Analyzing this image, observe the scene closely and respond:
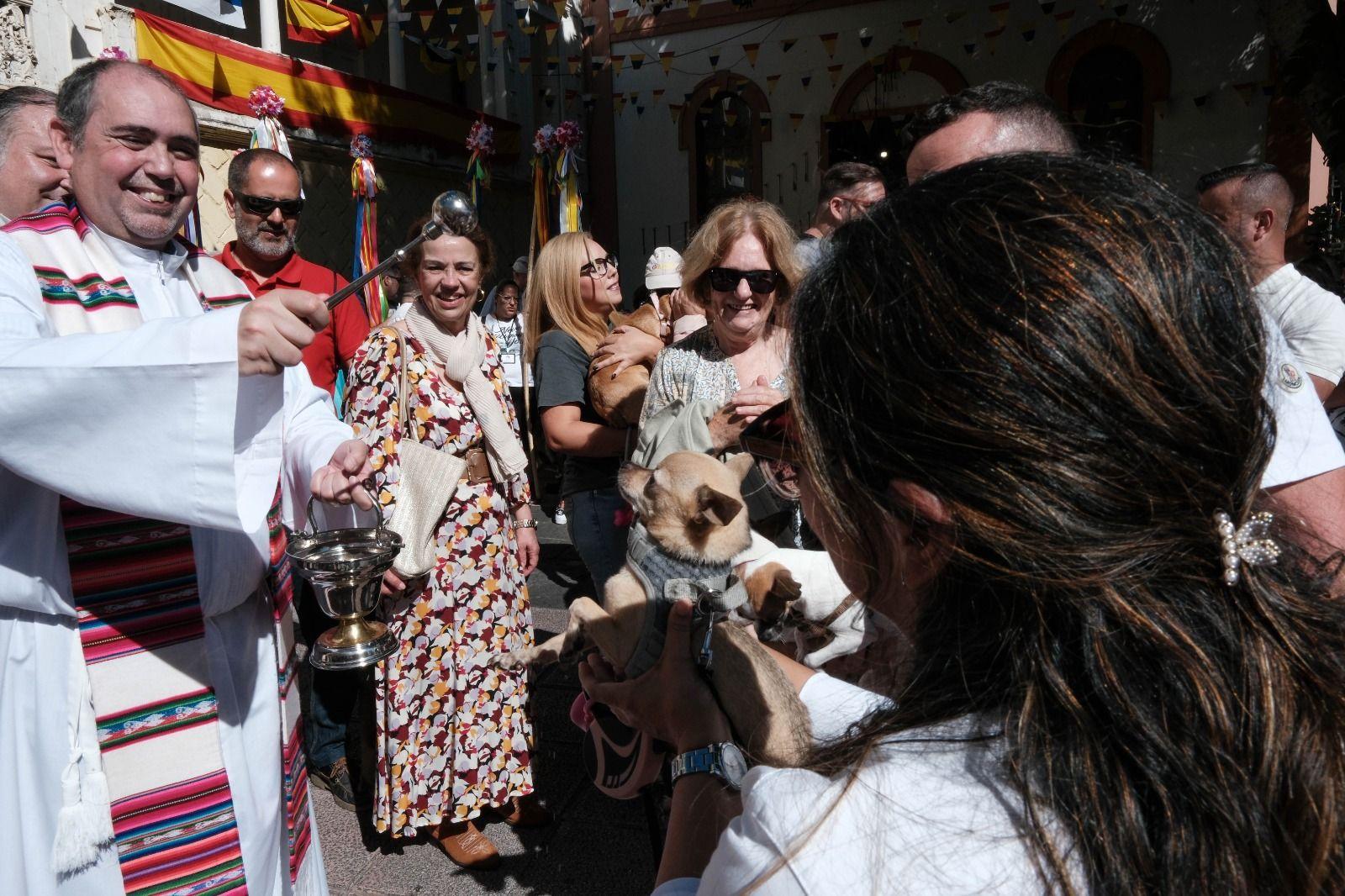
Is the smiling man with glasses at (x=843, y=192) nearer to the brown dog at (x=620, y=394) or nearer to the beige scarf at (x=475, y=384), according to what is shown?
the brown dog at (x=620, y=394)

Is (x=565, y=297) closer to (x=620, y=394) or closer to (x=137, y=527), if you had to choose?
(x=620, y=394)

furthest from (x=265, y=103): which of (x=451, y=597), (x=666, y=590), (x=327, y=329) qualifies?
(x=666, y=590)

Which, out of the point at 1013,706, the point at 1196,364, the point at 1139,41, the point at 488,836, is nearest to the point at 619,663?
the point at 1013,706

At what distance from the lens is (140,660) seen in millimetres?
1874

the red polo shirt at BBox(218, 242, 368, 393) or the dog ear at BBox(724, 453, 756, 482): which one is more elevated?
the red polo shirt at BBox(218, 242, 368, 393)

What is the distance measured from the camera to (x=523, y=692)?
3400mm

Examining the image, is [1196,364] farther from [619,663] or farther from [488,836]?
[488,836]

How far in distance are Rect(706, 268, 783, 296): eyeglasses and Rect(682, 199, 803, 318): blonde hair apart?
0.21 feet

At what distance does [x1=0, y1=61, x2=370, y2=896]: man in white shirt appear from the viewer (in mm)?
1583

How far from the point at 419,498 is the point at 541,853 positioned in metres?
1.50

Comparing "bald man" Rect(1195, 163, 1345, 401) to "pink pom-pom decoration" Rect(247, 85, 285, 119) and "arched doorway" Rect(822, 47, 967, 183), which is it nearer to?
"pink pom-pom decoration" Rect(247, 85, 285, 119)

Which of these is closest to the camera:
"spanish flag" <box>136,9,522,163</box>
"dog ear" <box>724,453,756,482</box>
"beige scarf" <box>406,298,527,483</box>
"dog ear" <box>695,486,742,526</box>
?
Answer: "dog ear" <box>695,486,742,526</box>

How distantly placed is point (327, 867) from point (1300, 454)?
3386 millimetres

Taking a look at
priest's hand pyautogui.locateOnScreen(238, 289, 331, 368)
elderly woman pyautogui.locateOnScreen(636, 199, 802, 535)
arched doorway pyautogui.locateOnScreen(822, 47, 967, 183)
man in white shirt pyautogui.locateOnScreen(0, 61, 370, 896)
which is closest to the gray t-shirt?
elderly woman pyautogui.locateOnScreen(636, 199, 802, 535)
